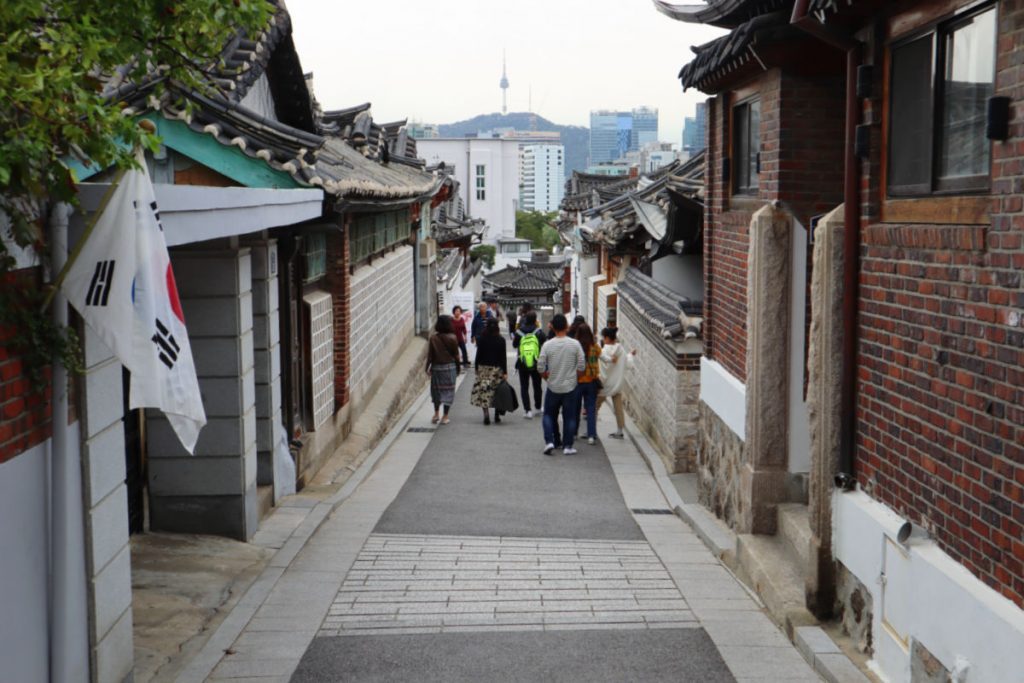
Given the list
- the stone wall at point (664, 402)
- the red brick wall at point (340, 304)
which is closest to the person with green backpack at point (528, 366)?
the stone wall at point (664, 402)

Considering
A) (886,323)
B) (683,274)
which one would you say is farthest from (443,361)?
(886,323)

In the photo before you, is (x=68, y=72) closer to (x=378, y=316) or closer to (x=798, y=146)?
(x=798, y=146)

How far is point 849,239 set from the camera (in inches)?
273

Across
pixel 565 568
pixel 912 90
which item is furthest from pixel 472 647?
pixel 912 90

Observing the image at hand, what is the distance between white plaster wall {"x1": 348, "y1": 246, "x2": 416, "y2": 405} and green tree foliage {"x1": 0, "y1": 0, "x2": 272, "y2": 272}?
10592 mm

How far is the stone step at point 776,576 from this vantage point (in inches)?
295

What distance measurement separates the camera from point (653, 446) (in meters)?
16.3

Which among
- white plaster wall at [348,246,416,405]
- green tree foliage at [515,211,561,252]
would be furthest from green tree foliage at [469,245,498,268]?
white plaster wall at [348,246,416,405]

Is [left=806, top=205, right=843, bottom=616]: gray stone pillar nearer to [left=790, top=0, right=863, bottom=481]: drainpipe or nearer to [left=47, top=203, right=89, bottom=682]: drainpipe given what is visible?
[left=790, top=0, right=863, bottom=481]: drainpipe

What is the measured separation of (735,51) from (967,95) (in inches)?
133

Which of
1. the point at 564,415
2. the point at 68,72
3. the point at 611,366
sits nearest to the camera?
the point at 68,72

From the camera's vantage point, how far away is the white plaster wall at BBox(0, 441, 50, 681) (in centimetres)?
477

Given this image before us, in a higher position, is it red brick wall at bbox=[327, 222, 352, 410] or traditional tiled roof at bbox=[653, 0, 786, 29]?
traditional tiled roof at bbox=[653, 0, 786, 29]

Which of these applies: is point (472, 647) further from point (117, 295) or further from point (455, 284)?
point (455, 284)
